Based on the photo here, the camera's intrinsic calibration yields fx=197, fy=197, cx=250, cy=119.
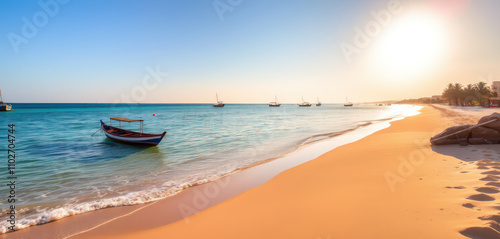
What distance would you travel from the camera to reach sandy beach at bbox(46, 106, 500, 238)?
3.75 metres

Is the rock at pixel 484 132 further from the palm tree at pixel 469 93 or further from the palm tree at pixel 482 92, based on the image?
the palm tree at pixel 469 93

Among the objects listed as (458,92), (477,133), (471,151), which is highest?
(458,92)

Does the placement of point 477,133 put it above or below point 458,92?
below

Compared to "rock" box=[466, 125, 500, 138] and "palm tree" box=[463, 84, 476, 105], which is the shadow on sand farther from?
"palm tree" box=[463, 84, 476, 105]

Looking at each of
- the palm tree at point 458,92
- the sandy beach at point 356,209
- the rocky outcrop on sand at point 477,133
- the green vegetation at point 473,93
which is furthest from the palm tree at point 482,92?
the sandy beach at point 356,209

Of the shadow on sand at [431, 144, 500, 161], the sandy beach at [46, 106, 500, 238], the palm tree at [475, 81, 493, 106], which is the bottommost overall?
the sandy beach at [46, 106, 500, 238]

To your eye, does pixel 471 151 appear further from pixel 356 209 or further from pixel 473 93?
pixel 473 93

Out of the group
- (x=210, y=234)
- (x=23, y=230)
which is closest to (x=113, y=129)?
(x=23, y=230)

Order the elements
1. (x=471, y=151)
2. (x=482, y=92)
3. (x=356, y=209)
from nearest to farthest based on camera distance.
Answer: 1. (x=356, y=209)
2. (x=471, y=151)
3. (x=482, y=92)

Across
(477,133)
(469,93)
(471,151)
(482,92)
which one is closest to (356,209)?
(471,151)

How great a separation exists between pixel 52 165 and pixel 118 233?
424 inches

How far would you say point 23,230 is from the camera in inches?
194

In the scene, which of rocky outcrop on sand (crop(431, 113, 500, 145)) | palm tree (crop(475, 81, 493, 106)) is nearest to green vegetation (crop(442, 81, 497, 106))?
palm tree (crop(475, 81, 493, 106))

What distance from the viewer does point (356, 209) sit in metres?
4.66
